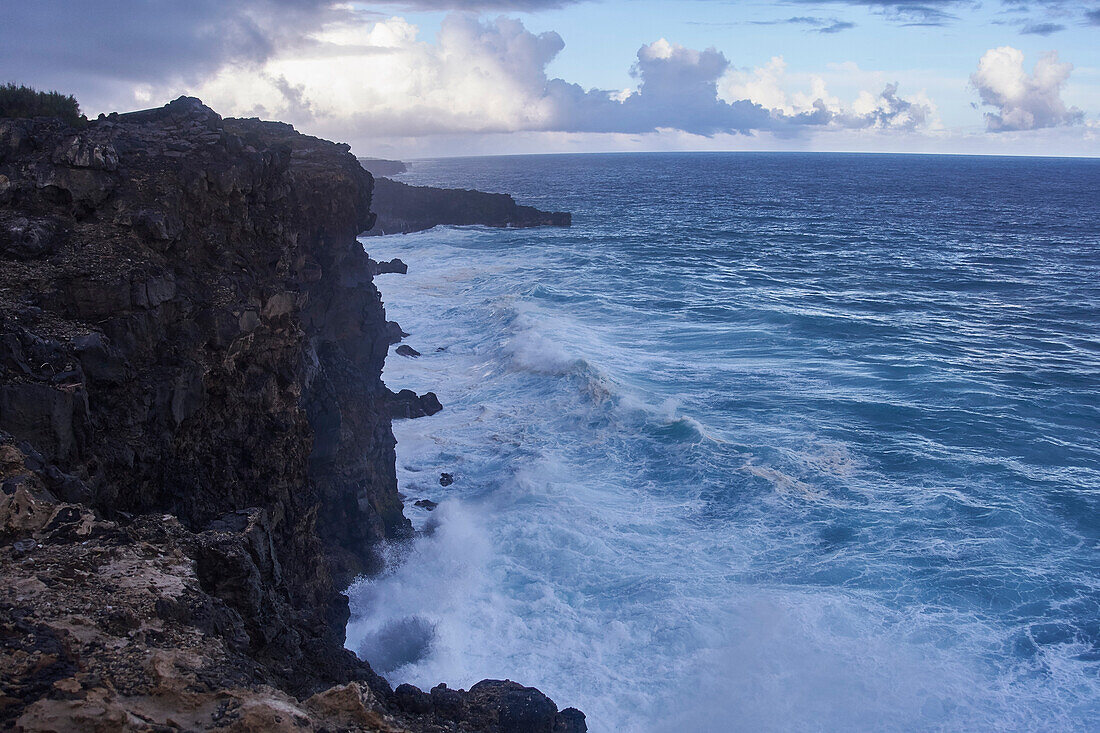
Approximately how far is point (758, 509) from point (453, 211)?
65460mm

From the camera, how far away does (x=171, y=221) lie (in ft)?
37.6

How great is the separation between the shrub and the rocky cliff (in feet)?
7.70

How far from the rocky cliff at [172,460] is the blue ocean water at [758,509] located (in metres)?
3.46

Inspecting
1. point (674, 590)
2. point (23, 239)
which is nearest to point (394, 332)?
point (674, 590)

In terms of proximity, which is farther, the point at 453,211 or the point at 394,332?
the point at 453,211

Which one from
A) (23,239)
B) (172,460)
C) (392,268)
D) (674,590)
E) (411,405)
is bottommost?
(674,590)

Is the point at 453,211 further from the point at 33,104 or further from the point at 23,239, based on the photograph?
the point at 23,239

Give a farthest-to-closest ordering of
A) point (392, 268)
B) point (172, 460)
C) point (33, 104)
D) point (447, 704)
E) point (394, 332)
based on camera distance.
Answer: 1. point (392, 268)
2. point (394, 332)
3. point (33, 104)
4. point (172, 460)
5. point (447, 704)

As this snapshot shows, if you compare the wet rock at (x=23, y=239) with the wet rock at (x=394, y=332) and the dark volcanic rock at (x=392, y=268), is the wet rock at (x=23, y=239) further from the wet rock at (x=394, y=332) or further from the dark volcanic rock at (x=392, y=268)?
the dark volcanic rock at (x=392, y=268)

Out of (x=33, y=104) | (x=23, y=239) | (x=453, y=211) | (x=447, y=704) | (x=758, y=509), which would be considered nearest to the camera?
(x=447, y=704)

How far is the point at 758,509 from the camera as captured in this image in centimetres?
1942

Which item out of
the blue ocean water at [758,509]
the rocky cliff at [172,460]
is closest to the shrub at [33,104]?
the rocky cliff at [172,460]

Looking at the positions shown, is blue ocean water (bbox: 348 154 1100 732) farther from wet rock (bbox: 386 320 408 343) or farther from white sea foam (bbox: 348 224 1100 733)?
wet rock (bbox: 386 320 408 343)

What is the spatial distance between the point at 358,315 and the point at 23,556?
641 inches
